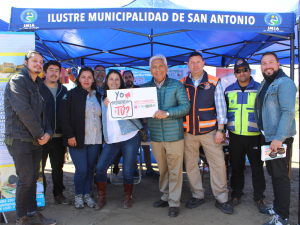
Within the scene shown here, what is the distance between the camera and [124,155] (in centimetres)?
313

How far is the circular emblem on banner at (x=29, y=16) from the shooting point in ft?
9.70

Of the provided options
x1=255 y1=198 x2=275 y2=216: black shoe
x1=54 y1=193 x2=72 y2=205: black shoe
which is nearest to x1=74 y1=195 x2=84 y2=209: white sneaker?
x1=54 y1=193 x2=72 y2=205: black shoe

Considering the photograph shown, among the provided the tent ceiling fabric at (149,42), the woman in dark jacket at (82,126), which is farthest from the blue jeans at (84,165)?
the tent ceiling fabric at (149,42)

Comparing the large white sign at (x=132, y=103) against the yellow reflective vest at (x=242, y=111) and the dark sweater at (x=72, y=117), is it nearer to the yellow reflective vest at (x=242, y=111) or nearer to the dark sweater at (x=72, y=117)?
the dark sweater at (x=72, y=117)

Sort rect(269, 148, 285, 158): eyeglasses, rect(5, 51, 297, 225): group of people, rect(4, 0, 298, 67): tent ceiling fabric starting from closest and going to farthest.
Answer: rect(269, 148, 285, 158): eyeglasses
rect(5, 51, 297, 225): group of people
rect(4, 0, 298, 67): tent ceiling fabric

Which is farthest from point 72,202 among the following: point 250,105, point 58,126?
point 250,105

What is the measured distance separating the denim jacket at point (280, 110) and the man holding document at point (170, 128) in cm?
98

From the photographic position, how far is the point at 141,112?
2.93m

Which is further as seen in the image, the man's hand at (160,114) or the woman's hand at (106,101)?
the woman's hand at (106,101)

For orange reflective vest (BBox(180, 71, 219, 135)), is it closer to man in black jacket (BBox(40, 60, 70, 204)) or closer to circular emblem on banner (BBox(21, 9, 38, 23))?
man in black jacket (BBox(40, 60, 70, 204))

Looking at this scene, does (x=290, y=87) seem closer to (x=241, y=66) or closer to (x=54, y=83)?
(x=241, y=66)

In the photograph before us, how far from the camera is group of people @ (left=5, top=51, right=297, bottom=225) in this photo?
2.72 metres

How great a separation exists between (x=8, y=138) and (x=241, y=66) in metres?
3.15

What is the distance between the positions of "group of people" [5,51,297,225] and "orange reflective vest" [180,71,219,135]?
0.01 metres
